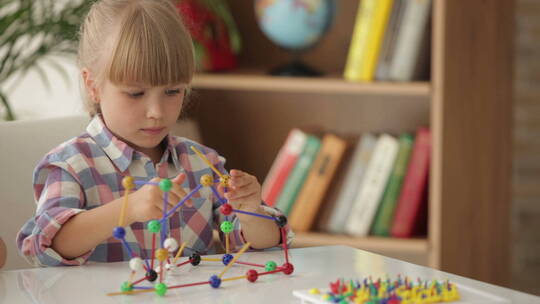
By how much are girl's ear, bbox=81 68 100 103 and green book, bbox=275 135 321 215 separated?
1.11m

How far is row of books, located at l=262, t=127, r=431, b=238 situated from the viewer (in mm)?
2289

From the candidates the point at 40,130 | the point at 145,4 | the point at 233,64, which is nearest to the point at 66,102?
the point at 233,64

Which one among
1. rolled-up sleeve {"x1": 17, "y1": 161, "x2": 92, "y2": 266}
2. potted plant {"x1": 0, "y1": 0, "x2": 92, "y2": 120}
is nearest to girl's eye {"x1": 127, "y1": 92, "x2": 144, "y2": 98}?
rolled-up sleeve {"x1": 17, "y1": 161, "x2": 92, "y2": 266}

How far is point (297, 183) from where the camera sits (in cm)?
239

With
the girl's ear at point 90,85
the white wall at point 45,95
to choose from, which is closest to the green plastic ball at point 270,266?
the girl's ear at point 90,85

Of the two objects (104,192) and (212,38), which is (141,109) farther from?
(212,38)

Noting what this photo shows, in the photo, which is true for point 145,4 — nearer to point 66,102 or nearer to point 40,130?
point 40,130

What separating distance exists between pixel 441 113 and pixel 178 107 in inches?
42.4

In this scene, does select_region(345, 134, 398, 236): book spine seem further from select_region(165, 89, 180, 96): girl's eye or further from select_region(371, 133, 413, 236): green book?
select_region(165, 89, 180, 96): girl's eye

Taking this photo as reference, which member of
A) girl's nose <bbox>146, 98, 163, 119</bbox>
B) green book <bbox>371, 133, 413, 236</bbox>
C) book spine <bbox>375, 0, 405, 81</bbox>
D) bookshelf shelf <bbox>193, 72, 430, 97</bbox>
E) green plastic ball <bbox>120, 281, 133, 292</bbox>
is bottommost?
green book <bbox>371, 133, 413, 236</bbox>

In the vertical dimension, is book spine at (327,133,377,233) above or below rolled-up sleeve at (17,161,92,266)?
below

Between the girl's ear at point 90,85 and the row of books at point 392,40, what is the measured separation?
1.07m

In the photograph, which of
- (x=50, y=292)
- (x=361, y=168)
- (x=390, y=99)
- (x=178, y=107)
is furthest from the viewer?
(x=390, y=99)

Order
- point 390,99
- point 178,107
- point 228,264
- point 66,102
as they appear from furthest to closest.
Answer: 1. point 66,102
2. point 390,99
3. point 178,107
4. point 228,264
